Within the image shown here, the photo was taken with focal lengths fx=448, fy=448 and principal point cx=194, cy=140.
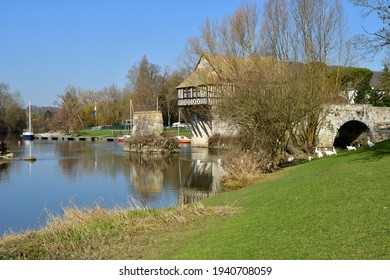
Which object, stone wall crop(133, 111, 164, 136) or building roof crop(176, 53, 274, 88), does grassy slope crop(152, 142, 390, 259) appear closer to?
building roof crop(176, 53, 274, 88)

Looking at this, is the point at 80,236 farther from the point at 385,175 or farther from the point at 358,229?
the point at 385,175

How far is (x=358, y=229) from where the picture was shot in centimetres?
677

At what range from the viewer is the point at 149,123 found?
41.6 meters

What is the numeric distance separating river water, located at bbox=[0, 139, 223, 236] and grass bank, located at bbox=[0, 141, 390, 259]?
2.40m

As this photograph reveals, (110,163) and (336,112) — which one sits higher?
(336,112)

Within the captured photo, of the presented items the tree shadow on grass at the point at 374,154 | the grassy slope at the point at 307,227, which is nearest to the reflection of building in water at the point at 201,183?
the grassy slope at the point at 307,227

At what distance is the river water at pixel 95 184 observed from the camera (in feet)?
51.1

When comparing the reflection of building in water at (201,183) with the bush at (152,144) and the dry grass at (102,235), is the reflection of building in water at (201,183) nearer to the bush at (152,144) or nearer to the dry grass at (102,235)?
the dry grass at (102,235)

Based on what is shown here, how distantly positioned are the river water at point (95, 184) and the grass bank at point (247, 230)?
7.86ft

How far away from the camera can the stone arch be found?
1395 inches

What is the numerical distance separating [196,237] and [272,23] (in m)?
21.0

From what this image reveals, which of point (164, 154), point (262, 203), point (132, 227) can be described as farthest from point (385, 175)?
point (164, 154)

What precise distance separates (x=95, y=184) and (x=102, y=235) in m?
13.5

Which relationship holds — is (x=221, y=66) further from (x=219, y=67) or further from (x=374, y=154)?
(x=374, y=154)
